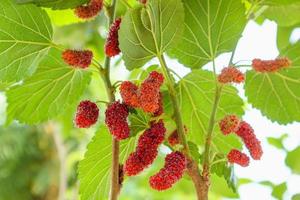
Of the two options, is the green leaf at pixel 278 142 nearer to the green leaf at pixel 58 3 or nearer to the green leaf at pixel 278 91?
the green leaf at pixel 278 91

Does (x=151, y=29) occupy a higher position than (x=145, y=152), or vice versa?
(x=151, y=29)

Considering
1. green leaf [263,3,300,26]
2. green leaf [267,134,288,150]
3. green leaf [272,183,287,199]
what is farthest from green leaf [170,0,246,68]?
green leaf [267,134,288,150]

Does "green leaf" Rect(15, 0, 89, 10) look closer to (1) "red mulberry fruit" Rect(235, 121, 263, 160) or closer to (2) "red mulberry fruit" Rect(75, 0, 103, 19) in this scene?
(2) "red mulberry fruit" Rect(75, 0, 103, 19)

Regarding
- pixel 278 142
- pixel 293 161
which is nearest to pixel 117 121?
pixel 293 161

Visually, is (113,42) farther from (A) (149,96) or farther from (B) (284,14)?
(B) (284,14)

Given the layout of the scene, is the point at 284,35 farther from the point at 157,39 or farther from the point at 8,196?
the point at 8,196

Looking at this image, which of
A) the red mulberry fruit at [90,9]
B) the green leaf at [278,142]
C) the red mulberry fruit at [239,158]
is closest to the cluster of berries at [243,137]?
the red mulberry fruit at [239,158]

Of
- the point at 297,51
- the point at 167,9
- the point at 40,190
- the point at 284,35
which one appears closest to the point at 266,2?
the point at 297,51
